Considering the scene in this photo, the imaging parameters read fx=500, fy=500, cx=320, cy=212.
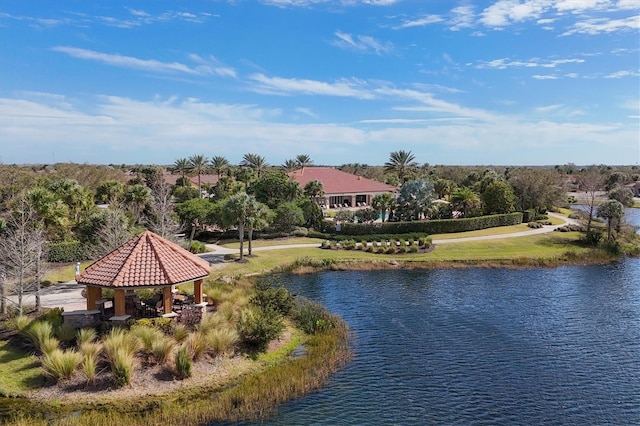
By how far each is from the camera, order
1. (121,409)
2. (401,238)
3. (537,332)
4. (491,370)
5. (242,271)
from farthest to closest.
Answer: (401,238), (242,271), (537,332), (491,370), (121,409)

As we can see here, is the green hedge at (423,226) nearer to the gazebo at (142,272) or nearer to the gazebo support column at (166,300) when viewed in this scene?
the gazebo at (142,272)

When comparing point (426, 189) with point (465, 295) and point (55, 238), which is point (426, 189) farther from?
point (55, 238)

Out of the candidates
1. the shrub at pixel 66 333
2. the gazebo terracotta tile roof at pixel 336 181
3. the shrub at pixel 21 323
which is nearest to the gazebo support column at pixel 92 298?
the shrub at pixel 66 333

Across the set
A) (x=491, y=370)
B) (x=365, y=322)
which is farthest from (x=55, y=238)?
(x=491, y=370)

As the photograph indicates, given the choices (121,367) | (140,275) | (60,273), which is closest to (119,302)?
(140,275)

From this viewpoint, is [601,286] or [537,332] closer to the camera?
[537,332]

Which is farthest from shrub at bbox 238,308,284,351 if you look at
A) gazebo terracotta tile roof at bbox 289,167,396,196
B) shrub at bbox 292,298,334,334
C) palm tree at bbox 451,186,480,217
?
gazebo terracotta tile roof at bbox 289,167,396,196

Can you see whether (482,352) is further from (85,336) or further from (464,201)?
(464,201)
